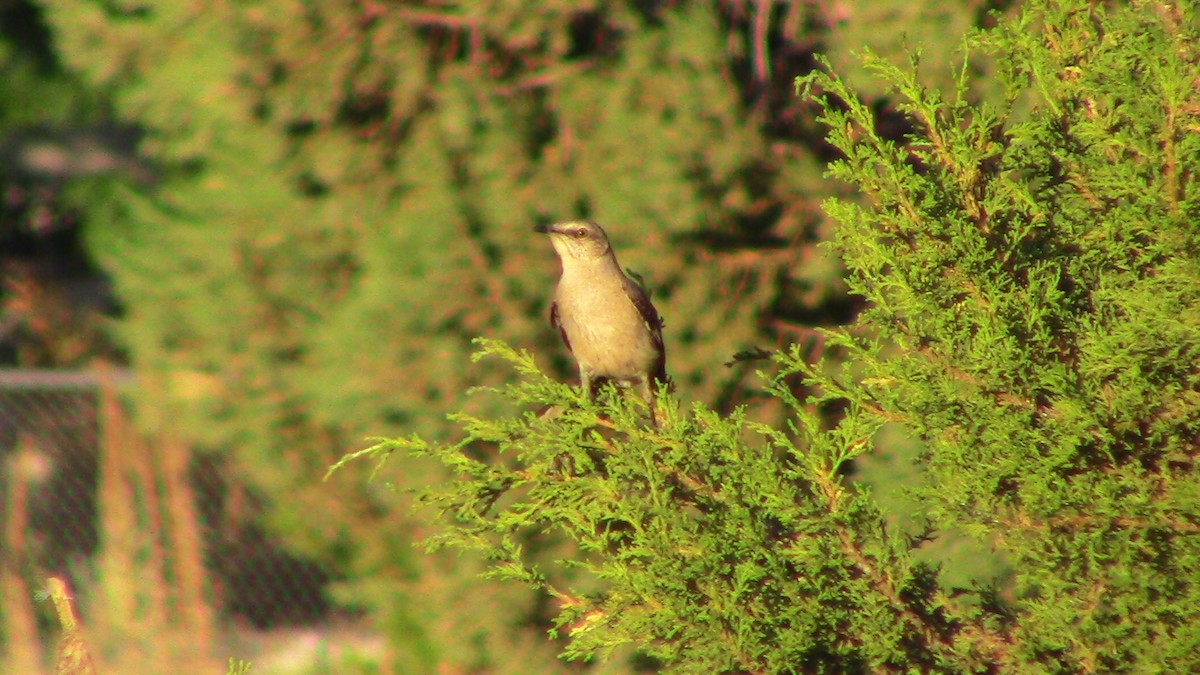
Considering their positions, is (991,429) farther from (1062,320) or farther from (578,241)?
(578,241)

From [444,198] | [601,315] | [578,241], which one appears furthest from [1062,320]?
[444,198]

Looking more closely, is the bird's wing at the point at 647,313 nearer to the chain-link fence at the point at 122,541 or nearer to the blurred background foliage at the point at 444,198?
the blurred background foliage at the point at 444,198

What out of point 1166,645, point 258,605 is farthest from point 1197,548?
point 258,605

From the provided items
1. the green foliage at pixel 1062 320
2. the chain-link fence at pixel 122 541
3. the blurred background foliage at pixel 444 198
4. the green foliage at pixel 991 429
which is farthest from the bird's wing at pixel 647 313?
the chain-link fence at pixel 122 541

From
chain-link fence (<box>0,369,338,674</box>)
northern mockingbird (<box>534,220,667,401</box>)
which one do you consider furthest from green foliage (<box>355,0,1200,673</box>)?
chain-link fence (<box>0,369,338,674</box>)

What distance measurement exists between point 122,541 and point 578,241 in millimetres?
3084

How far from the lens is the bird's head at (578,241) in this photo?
5730mm

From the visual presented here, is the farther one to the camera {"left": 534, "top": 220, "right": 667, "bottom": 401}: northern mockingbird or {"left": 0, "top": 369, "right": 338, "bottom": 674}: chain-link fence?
{"left": 0, "top": 369, "right": 338, "bottom": 674}: chain-link fence

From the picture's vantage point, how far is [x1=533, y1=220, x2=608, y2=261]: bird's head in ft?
18.8

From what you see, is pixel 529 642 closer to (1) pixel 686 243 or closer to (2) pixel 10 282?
(1) pixel 686 243

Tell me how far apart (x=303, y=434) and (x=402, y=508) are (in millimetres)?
1174

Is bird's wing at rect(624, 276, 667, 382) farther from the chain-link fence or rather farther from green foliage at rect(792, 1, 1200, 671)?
the chain-link fence

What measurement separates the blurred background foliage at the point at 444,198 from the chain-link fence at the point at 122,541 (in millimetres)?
991

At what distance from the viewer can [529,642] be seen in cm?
816
